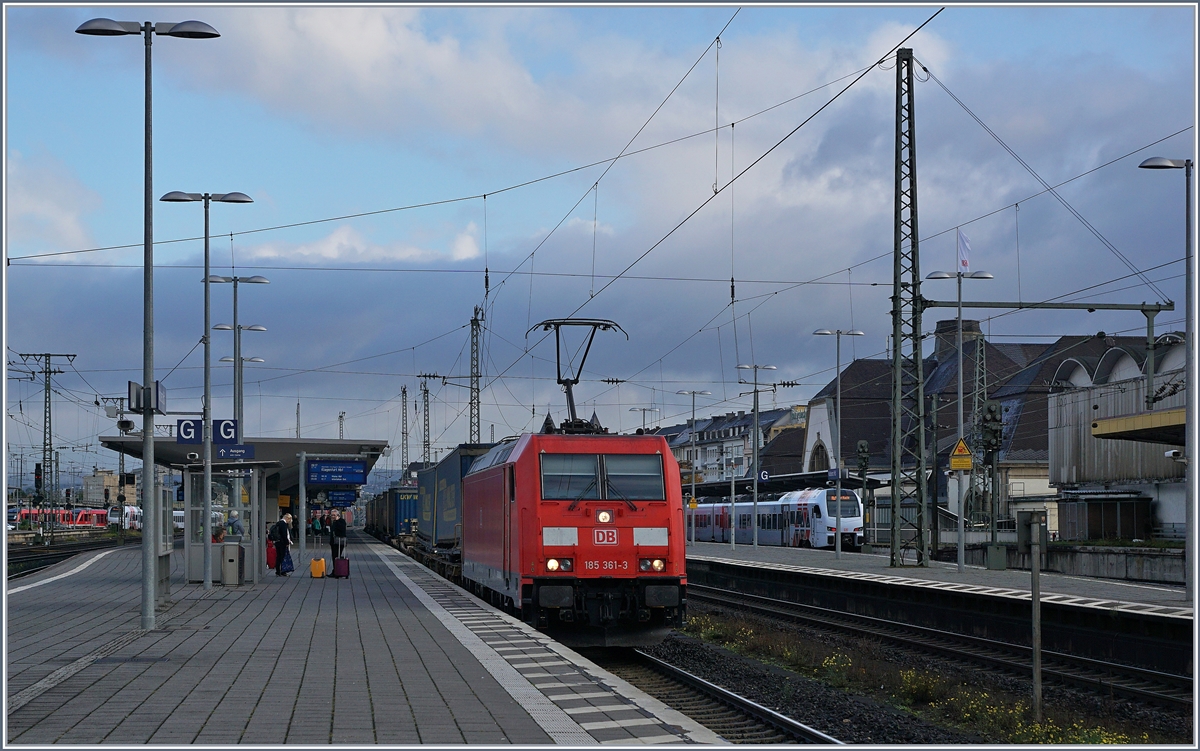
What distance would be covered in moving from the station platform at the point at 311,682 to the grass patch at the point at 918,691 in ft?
11.5

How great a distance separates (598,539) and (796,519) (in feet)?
133

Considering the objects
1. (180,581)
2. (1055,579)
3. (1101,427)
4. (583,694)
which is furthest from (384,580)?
(583,694)

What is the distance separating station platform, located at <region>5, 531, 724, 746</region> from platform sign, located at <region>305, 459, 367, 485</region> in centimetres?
2212

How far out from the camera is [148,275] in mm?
17094

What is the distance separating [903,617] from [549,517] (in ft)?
29.7

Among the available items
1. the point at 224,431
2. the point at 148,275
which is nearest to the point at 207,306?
the point at 224,431

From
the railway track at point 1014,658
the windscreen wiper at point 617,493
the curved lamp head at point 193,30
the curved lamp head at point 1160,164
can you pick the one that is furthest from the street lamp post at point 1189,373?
the curved lamp head at point 193,30

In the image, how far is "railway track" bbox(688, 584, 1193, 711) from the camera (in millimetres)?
13609

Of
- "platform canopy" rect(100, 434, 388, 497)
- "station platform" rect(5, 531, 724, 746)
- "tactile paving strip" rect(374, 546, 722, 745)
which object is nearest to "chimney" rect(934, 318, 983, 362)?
"platform canopy" rect(100, 434, 388, 497)

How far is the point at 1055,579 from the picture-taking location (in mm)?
26938

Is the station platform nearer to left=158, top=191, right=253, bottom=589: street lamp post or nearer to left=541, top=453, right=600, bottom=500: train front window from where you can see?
left=541, top=453, right=600, bottom=500: train front window

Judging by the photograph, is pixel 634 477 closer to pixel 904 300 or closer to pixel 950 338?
pixel 904 300

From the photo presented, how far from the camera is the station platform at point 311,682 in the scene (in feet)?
29.0

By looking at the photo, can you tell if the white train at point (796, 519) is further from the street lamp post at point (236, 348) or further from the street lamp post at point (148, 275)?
the street lamp post at point (148, 275)
